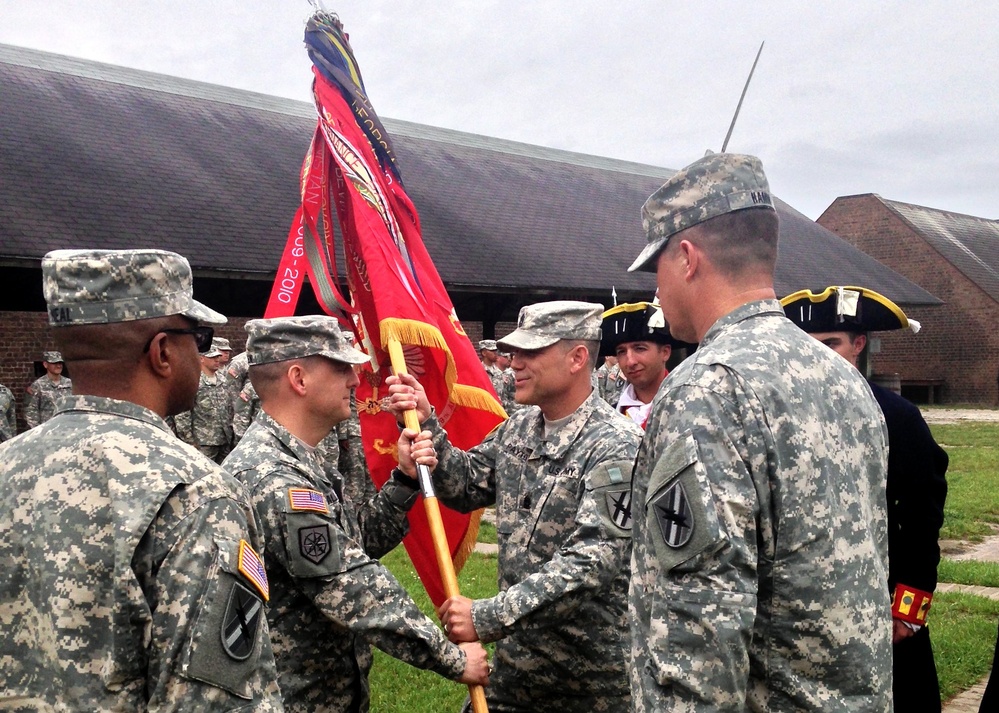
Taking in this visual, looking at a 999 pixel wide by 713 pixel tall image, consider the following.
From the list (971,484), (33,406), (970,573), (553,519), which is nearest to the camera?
(553,519)

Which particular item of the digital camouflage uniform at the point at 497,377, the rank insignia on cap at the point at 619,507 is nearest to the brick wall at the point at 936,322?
the digital camouflage uniform at the point at 497,377

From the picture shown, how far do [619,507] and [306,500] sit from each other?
3.54 ft

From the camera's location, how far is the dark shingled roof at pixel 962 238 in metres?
33.9

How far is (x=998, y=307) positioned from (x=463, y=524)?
33507mm

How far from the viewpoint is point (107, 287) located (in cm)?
203

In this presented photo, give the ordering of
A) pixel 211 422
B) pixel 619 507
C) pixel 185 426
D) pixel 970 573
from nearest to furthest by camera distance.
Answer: pixel 619 507 < pixel 970 573 < pixel 211 422 < pixel 185 426

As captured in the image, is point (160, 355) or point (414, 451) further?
point (414, 451)

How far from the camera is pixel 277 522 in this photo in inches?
110

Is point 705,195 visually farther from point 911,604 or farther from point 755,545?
point 911,604

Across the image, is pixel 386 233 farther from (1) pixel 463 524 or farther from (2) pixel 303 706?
(2) pixel 303 706

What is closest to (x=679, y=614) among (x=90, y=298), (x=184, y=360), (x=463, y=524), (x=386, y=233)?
(x=184, y=360)

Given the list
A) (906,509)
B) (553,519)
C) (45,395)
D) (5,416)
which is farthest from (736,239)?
(45,395)

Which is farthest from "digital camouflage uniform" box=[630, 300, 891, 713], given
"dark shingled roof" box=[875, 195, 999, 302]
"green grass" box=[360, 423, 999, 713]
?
"dark shingled roof" box=[875, 195, 999, 302]

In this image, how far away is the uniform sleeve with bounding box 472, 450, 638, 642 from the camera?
3.01 m
